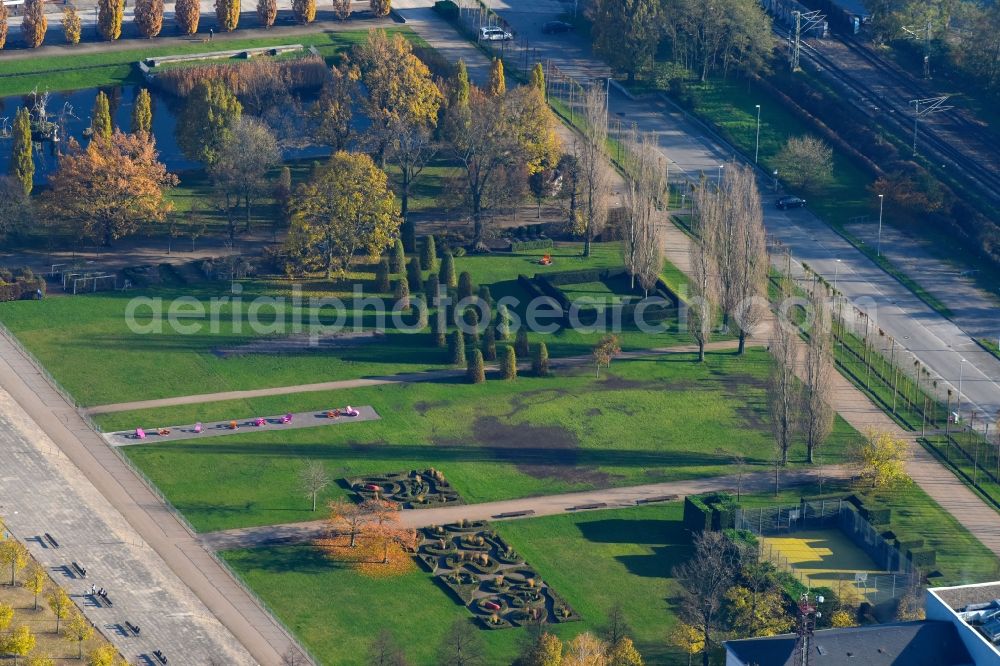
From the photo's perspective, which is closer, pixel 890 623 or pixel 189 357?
pixel 890 623

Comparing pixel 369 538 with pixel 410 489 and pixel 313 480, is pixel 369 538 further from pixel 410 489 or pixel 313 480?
pixel 410 489

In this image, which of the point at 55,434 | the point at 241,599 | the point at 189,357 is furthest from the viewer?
the point at 189,357

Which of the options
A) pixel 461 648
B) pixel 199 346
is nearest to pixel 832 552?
pixel 461 648

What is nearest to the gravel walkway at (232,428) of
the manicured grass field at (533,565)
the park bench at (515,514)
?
the park bench at (515,514)

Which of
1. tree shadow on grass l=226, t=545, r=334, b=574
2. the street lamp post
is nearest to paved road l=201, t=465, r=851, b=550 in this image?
tree shadow on grass l=226, t=545, r=334, b=574

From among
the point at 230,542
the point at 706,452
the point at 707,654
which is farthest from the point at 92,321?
the point at 707,654

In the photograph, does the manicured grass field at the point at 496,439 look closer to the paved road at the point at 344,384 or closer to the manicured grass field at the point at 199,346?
the paved road at the point at 344,384

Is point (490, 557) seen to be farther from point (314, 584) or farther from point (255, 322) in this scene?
point (255, 322)

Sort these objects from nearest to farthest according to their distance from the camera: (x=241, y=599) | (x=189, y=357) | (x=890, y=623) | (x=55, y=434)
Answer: (x=890, y=623), (x=241, y=599), (x=55, y=434), (x=189, y=357)
